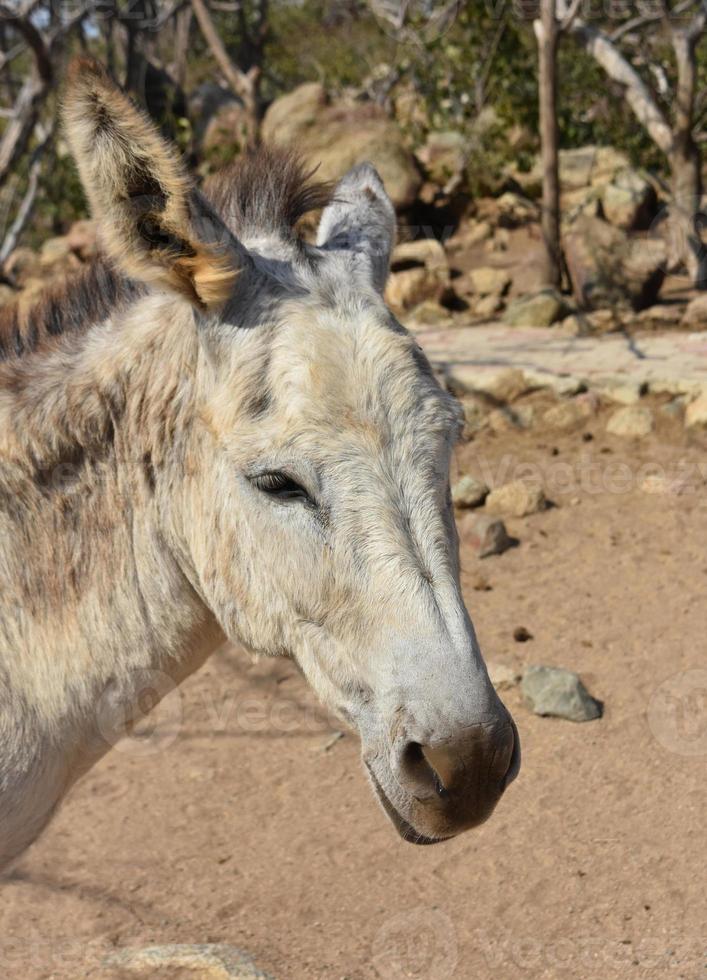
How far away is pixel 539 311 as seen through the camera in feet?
33.7

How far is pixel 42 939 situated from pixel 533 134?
509 inches

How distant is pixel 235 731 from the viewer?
196 inches

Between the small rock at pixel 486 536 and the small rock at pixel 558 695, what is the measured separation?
57.1 inches

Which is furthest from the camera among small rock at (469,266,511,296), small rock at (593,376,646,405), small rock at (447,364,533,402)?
small rock at (469,266,511,296)

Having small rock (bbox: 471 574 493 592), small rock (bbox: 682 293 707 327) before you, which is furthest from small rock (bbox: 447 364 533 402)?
small rock (bbox: 471 574 493 592)

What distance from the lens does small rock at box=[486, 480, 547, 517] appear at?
669 cm

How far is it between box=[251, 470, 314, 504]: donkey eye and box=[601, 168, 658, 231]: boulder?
11.3m

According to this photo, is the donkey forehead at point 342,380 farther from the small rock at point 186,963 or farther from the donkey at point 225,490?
the small rock at point 186,963

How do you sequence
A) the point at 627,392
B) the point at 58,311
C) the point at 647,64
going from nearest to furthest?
the point at 58,311 → the point at 627,392 → the point at 647,64

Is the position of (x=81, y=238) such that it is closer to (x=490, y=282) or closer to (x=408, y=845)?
(x=490, y=282)

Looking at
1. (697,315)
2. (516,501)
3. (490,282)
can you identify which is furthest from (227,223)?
(490,282)

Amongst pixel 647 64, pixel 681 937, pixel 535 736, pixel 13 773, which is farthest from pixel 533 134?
pixel 13 773

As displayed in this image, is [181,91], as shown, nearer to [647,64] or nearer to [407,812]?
[647,64]

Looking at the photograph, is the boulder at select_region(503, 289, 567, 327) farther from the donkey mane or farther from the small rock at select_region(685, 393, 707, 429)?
the donkey mane
